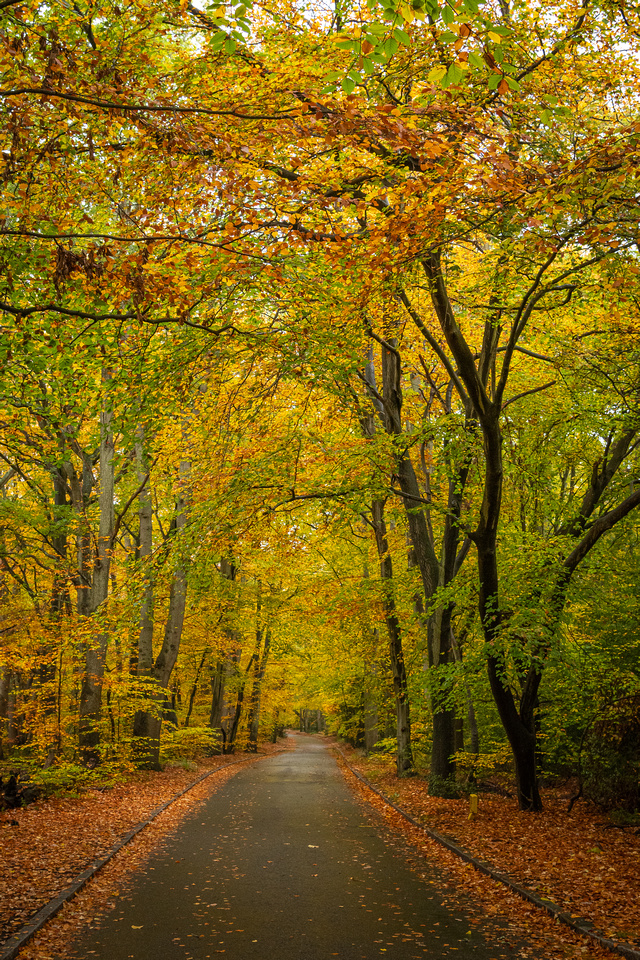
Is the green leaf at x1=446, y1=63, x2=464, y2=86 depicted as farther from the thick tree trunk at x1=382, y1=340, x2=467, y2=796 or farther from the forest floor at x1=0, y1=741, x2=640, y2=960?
the thick tree trunk at x1=382, y1=340, x2=467, y2=796

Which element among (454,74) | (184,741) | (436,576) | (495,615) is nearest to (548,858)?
(495,615)

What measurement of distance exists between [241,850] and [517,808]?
199 inches

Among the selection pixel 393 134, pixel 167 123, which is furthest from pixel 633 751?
pixel 167 123

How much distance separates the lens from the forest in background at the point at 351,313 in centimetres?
605

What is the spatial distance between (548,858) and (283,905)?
135 inches

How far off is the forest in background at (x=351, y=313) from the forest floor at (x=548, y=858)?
902 millimetres

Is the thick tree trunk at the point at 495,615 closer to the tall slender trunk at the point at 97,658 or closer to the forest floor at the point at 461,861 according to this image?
the forest floor at the point at 461,861

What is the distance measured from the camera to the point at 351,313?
900 cm

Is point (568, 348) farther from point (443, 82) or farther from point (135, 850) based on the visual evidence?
point (135, 850)

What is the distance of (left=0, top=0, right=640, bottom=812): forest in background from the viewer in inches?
238

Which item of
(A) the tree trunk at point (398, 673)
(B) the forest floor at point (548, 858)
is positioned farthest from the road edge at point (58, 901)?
(A) the tree trunk at point (398, 673)

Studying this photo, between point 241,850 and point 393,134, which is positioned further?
point 241,850

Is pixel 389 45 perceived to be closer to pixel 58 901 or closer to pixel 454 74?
pixel 454 74

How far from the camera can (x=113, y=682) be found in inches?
566
